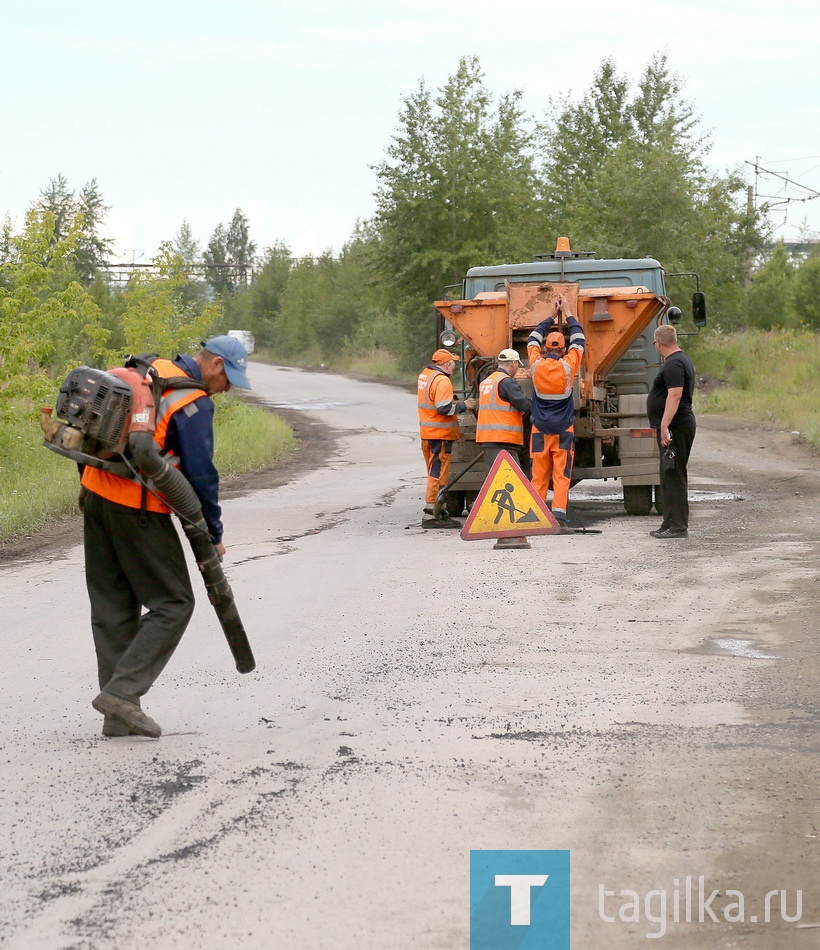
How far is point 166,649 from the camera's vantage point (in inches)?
234

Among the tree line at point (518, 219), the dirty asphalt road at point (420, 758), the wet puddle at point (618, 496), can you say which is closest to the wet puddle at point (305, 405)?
the tree line at point (518, 219)

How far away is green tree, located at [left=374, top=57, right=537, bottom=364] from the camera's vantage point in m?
44.0

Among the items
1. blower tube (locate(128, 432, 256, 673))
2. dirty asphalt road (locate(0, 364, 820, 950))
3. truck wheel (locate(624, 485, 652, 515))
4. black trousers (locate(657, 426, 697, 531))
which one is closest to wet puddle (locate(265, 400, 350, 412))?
truck wheel (locate(624, 485, 652, 515))

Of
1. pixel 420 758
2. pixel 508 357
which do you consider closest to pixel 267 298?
pixel 508 357

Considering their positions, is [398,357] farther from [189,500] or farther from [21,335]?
[189,500]

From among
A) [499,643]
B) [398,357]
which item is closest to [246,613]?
[499,643]

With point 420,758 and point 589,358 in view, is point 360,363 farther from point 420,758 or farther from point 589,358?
point 420,758

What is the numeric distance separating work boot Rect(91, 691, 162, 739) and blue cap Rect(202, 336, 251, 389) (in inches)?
54.8

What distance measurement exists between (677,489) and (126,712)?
7601mm

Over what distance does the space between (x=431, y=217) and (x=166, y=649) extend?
39.2 metres

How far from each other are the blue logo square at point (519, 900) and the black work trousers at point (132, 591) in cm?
199

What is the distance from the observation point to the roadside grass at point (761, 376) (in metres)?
28.8

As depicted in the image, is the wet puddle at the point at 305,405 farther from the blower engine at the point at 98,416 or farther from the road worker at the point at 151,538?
the blower engine at the point at 98,416

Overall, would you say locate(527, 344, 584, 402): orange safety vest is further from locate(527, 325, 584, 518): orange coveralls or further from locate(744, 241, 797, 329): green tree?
locate(744, 241, 797, 329): green tree
